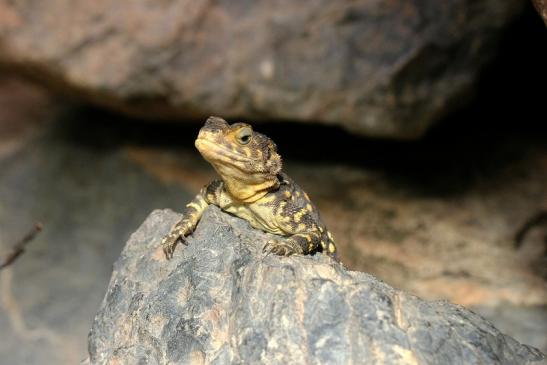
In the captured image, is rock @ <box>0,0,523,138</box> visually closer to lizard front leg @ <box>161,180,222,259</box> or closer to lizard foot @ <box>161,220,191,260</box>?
lizard front leg @ <box>161,180,222,259</box>

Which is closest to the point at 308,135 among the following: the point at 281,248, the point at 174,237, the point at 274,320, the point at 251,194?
the point at 251,194

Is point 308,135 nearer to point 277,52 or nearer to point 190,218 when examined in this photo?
point 277,52

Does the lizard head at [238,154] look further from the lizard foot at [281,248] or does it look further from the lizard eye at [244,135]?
the lizard foot at [281,248]

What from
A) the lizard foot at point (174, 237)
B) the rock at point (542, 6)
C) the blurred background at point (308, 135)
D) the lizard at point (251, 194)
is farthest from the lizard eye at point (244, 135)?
the blurred background at point (308, 135)

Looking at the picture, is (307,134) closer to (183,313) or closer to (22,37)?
(22,37)

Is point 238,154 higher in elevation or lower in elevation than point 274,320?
higher

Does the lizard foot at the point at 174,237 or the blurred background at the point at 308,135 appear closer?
the lizard foot at the point at 174,237
